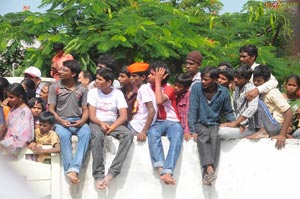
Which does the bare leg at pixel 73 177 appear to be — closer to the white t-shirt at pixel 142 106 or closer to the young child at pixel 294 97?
the white t-shirt at pixel 142 106

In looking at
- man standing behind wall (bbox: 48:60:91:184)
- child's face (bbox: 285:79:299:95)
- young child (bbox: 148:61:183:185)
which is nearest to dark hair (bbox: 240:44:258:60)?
child's face (bbox: 285:79:299:95)

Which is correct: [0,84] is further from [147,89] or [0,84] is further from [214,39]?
[214,39]

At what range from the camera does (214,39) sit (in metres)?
9.92

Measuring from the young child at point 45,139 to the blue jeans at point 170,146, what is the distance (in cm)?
89

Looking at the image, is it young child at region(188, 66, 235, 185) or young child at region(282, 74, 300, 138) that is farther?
young child at region(282, 74, 300, 138)

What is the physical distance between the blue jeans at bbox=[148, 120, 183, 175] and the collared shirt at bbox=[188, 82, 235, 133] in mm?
161

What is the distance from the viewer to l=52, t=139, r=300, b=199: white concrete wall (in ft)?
17.1

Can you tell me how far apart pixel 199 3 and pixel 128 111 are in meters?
9.19

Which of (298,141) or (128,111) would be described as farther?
(128,111)

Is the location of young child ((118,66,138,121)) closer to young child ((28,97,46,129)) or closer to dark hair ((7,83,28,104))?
young child ((28,97,46,129))

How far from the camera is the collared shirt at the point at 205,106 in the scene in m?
5.27

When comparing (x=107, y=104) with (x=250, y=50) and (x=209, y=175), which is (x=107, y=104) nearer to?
(x=209, y=175)

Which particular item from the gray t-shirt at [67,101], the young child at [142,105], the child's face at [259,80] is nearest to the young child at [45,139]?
the gray t-shirt at [67,101]

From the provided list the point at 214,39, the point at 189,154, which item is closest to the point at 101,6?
the point at 214,39
